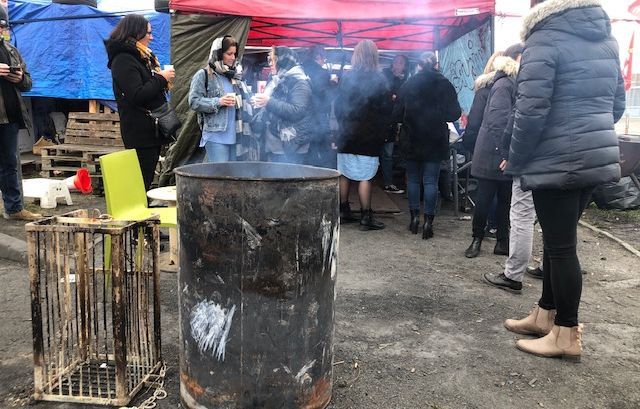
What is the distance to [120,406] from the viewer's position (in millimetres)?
2418

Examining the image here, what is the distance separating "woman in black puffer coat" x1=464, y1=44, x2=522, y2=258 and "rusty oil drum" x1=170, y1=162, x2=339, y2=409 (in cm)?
283

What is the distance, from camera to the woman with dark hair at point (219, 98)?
16.5ft

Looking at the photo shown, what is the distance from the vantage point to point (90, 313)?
8.43ft

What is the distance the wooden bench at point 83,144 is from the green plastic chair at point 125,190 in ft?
13.5

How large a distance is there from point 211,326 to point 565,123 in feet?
6.97

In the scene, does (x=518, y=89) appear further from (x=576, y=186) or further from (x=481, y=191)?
(x=481, y=191)

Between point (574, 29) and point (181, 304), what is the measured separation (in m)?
2.45

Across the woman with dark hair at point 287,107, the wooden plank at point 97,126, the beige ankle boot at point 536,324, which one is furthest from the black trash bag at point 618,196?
the wooden plank at point 97,126

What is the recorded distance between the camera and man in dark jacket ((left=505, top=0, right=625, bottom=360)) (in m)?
2.75

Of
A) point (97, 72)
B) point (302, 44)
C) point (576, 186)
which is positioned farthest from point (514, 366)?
point (97, 72)

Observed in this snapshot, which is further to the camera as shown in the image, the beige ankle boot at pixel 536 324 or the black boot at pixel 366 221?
the black boot at pixel 366 221

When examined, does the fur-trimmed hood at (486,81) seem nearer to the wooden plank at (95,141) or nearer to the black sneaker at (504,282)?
the black sneaker at (504,282)

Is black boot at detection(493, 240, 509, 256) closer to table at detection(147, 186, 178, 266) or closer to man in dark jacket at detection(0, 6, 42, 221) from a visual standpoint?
table at detection(147, 186, 178, 266)

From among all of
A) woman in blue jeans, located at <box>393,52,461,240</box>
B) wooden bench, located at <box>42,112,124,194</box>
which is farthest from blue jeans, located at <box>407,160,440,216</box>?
wooden bench, located at <box>42,112,124,194</box>
